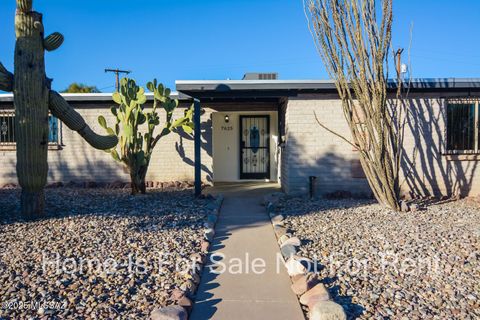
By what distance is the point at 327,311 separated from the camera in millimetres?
2980

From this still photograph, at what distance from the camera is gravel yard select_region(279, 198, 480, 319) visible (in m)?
3.25

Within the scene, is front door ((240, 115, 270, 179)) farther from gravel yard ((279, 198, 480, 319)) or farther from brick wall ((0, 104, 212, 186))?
gravel yard ((279, 198, 480, 319))

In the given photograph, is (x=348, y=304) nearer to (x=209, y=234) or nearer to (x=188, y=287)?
(x=188, y=287)

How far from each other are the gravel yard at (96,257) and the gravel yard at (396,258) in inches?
62.0

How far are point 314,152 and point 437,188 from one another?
3.04m

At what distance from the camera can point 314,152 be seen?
9.05m

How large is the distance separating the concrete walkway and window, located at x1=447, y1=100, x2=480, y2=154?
5.67 metres

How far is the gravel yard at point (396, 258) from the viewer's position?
3250 millimetres

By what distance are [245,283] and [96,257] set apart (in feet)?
5.86

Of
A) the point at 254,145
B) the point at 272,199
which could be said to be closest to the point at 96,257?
the point at 272,199

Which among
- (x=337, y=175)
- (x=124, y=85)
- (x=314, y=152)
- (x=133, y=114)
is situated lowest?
(x=337, y=175)

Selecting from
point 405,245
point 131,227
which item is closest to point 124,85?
point 131,227

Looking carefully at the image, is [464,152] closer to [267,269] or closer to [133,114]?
[267,269]

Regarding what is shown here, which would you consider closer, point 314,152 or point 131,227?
point 131,227
